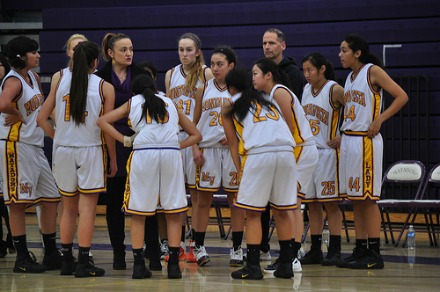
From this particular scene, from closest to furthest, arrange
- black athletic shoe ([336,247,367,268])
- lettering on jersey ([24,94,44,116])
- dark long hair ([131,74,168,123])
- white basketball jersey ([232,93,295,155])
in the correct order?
white basketball jersey ([232,93,295,155])
dark long hair ([131,74,168,123])
lettering on jersey ([24,94,44,116])
black athletic shoe ([336,247,367,268])

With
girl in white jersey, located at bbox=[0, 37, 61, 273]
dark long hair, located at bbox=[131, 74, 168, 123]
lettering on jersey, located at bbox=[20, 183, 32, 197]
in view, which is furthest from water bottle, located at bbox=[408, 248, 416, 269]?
lettering on jersey, located at bbox=[20, 183, 32, 197]

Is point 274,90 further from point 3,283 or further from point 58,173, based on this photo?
point 3,283

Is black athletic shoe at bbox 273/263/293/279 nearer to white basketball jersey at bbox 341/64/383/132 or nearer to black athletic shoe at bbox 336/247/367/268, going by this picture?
black athletic shoe at bbox 336/247/367/268

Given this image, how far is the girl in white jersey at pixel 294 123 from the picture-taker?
669 cm

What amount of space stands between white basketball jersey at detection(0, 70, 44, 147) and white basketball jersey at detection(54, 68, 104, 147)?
0.47 metres

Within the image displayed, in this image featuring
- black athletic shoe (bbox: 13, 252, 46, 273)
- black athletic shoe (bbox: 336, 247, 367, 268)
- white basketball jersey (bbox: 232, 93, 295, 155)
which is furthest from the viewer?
black athletic shoe (bbox: 336, 247, 367, 268)

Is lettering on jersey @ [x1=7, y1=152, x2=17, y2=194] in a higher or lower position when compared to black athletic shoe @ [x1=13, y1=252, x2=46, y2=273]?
higher

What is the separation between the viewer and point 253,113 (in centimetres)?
645

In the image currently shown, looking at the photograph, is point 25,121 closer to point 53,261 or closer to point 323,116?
point 53,261

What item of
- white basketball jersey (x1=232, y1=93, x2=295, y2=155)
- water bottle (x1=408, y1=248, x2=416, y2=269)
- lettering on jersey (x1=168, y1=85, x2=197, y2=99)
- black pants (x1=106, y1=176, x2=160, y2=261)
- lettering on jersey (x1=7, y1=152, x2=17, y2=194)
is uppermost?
lettering on jersey (x1=168, y1=85, x2=197, y2=99)

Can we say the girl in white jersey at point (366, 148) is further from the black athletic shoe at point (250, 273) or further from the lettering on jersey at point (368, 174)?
the black athletic shoe at point (250, 273)

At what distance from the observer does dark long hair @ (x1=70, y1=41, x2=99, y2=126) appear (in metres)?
6.61

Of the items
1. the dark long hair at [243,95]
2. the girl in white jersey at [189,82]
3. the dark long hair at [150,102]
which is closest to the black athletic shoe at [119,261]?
the girl in white jersey at [189,82]

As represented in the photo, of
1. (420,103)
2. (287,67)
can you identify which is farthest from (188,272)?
(420,103)
